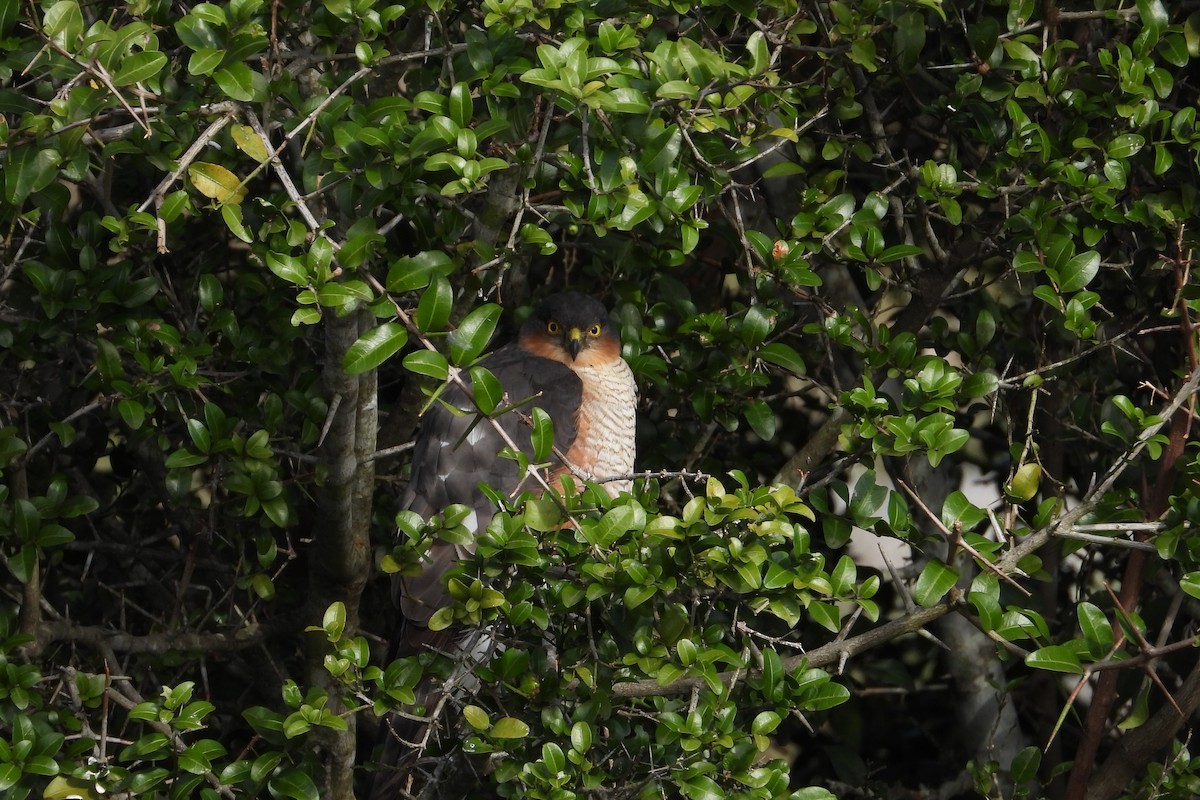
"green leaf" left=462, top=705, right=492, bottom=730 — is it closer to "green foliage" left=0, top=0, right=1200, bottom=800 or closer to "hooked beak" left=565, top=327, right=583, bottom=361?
"green foliage" left=0, top=0, right=1200, bottom=800

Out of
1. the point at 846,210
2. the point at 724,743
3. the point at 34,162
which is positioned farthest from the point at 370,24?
the point at 724,743

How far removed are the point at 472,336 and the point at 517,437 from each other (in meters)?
1.45

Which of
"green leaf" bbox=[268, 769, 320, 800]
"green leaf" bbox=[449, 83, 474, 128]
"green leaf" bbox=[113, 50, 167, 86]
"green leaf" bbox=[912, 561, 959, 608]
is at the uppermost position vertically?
"green leaf" bbox=[113, 50, 167, 86]

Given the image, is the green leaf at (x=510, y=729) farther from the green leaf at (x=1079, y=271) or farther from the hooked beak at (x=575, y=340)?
the hooked beak at (x=575, y=340)

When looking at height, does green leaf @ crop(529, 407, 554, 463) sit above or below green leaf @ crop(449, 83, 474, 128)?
below

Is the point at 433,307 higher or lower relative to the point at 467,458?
higher

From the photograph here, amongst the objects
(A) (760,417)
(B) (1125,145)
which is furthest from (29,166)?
(B) (1125,145)

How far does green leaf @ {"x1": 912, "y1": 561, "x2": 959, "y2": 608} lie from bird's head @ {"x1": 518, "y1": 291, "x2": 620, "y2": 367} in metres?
1.67

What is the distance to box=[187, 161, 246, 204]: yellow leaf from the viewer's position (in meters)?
2.26

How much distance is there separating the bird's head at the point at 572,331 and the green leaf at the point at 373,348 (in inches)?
66.1

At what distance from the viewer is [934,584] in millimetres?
2459

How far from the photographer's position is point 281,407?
3088mm

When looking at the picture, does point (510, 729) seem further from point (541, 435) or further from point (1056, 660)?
point (1056, 660)

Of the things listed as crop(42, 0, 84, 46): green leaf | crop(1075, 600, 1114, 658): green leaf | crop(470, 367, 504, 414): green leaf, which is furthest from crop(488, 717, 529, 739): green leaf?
crop(42, 0, 84, 46): green leaf
